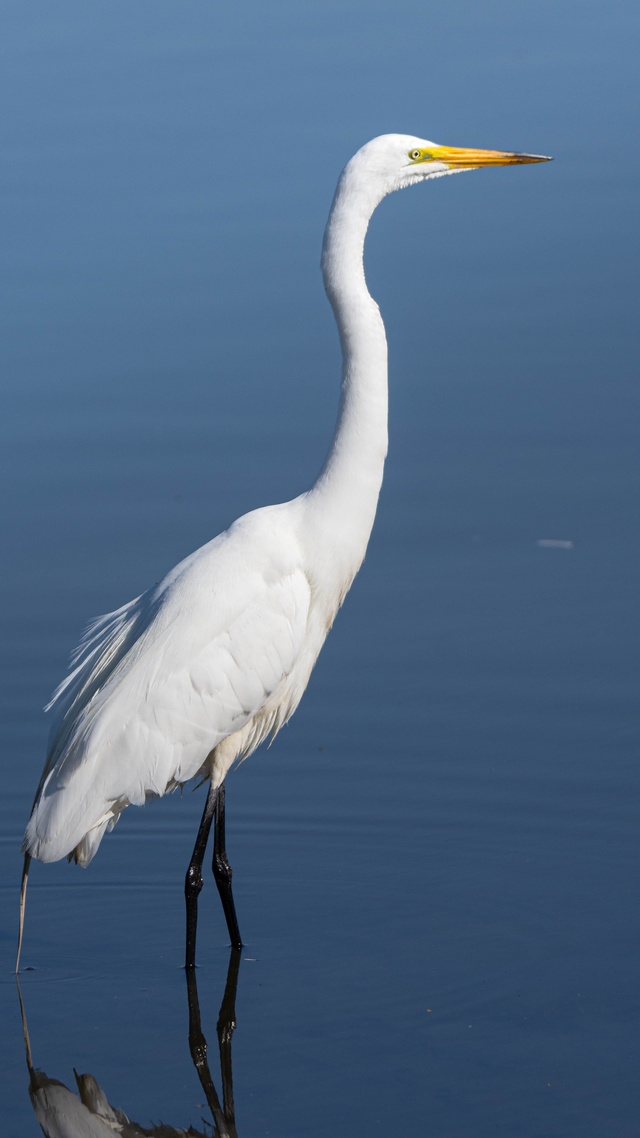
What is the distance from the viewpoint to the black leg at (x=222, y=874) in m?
4.72

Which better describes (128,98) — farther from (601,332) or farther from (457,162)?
(457,162)

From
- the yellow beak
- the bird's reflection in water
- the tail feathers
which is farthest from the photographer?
the yellow beak

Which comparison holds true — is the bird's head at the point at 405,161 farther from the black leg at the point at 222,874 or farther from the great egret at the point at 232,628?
the black leg at the point at 222,874

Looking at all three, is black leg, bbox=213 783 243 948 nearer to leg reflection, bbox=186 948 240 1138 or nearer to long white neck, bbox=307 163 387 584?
leg reflection, bbox=186 948 240 1138

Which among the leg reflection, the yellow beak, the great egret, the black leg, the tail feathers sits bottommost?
the leg reflection

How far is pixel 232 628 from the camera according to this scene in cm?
460

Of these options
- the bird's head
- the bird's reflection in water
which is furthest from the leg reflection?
the bird's head

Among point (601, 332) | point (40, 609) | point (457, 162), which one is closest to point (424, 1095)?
point (457, 162)

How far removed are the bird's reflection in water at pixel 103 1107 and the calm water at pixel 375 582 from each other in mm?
15

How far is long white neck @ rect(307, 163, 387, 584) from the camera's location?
4.46 metres

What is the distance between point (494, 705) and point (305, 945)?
1387 millimetres

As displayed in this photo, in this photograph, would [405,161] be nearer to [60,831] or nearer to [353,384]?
[353,384]

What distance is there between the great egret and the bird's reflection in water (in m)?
0.41

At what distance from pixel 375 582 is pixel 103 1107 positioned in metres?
2.92
